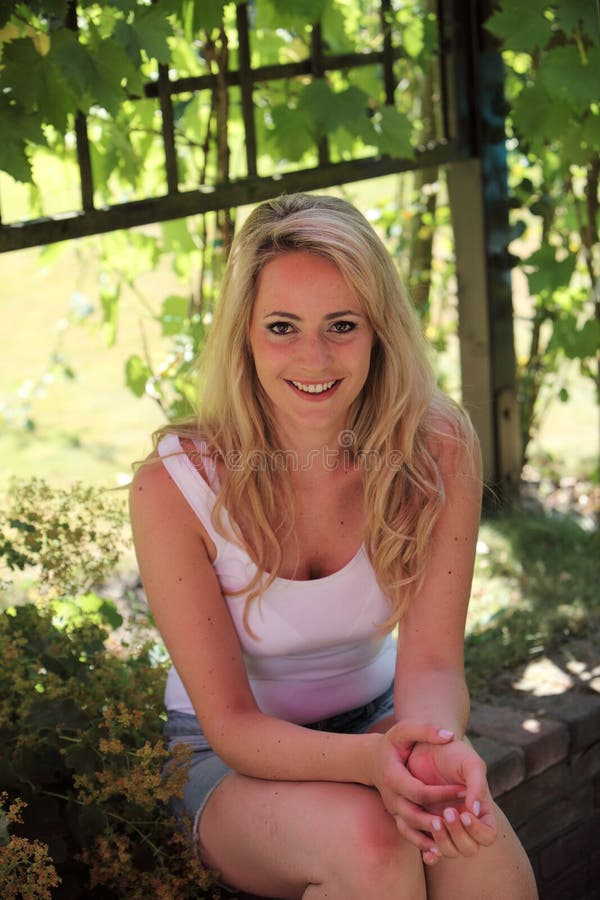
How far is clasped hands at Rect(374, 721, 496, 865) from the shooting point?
5.98 feet

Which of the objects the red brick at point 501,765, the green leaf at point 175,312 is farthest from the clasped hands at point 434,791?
the green leaf at point 175,312

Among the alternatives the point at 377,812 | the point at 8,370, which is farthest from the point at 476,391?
the point at 8,370

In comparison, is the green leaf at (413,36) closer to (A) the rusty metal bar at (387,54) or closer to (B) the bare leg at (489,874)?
(A) the rusty metal bar at (387,54)

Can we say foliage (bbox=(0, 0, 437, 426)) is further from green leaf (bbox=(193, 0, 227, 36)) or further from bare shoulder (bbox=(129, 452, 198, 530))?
bare shoulder (bbox=(129, 452, 198, 530))

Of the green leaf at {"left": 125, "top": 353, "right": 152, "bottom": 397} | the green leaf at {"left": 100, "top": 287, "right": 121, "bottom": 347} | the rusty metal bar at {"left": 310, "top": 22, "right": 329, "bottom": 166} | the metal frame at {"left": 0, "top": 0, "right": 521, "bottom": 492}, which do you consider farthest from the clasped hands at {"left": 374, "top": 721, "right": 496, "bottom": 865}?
the green leaf at {"left": 100, "top": 287, "right": 121, "bottom": 347}

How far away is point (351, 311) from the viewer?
86.3 inches

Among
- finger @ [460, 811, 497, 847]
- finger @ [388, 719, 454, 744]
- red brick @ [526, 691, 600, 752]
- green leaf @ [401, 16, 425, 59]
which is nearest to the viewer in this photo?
finger @ [460, 811, 497, 847]

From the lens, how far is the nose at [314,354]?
2160 mm

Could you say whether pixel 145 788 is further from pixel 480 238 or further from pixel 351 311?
pixel 480 238

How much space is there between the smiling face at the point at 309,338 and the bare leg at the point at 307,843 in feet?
2.30

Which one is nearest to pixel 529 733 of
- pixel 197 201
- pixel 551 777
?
pixel 551 777

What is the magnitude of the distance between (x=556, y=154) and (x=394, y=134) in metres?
1.14

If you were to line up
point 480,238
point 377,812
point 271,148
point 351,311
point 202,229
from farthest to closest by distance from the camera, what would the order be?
point 480,238
point 202,229
point 271,148
point 351,311
point 377,812

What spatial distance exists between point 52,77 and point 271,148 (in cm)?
101
